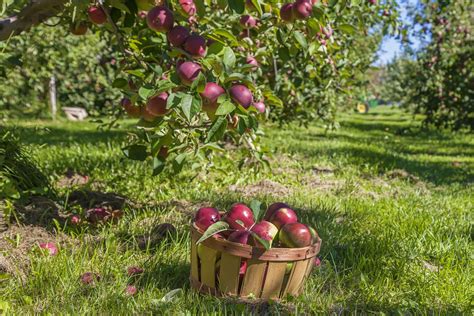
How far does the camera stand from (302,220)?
108 inches

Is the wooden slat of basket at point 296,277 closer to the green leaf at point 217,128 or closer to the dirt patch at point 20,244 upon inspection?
the green leaf at point 217,128

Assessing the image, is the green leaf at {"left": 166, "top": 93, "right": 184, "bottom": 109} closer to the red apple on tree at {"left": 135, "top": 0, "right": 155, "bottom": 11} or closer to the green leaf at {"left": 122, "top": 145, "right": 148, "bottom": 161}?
the red apple on tree at {"left": 135, "top": 0, "right": 155, "bottom": 11}

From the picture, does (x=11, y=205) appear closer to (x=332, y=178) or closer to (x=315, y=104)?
(x=332, y=178)

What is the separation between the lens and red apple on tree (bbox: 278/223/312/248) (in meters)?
1.76

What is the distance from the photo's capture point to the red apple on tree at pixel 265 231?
1.71 m

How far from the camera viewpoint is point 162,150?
7.86 ft

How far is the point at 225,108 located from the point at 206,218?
51cm

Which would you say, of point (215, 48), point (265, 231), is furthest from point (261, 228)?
point (215, 48)

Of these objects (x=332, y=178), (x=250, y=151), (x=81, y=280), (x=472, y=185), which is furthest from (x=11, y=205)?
(x=472, y=185)

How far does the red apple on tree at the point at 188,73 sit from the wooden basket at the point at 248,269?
55 cm

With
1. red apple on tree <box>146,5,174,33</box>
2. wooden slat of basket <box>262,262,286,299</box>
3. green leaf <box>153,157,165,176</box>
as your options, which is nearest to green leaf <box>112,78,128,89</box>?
green leaf <box>153,157,165,176</box>

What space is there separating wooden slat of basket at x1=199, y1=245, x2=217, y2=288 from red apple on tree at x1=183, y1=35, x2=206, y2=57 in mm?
688

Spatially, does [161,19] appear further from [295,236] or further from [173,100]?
[295,236]

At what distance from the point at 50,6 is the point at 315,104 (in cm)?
405
